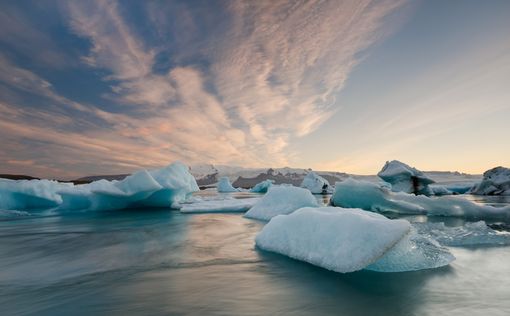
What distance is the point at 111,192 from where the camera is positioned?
13.2 metres

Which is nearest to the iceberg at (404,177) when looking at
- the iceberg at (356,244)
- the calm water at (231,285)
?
the calm water at (231,285)

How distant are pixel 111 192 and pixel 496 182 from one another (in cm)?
2748

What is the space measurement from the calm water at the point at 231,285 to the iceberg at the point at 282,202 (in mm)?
3952

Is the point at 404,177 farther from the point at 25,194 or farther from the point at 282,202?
the point at 25,194

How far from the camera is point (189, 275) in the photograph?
364 centimetres

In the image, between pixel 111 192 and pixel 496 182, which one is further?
pixel 496 182

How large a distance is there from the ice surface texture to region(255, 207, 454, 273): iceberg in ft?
33.3

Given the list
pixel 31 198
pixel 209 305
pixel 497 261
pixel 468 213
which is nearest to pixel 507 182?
pixel 468 213

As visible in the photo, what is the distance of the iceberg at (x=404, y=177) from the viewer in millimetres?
22297

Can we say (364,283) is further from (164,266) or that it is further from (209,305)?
A: (164,266)

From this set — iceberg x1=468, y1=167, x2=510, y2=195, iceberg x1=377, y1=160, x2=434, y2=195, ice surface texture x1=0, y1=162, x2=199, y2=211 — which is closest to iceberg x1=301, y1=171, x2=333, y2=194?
iceberg x1=377, y1=160, x2=434, y2=195

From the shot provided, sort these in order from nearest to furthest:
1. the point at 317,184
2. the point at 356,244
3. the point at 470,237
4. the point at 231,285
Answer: the point at 231,285 → the point at 356,244 → the point at 470,237 → the point at 317,184

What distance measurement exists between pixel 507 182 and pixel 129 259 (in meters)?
27.9

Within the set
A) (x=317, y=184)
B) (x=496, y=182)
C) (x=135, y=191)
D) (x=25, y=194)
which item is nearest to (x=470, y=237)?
(x=135, y=191)
